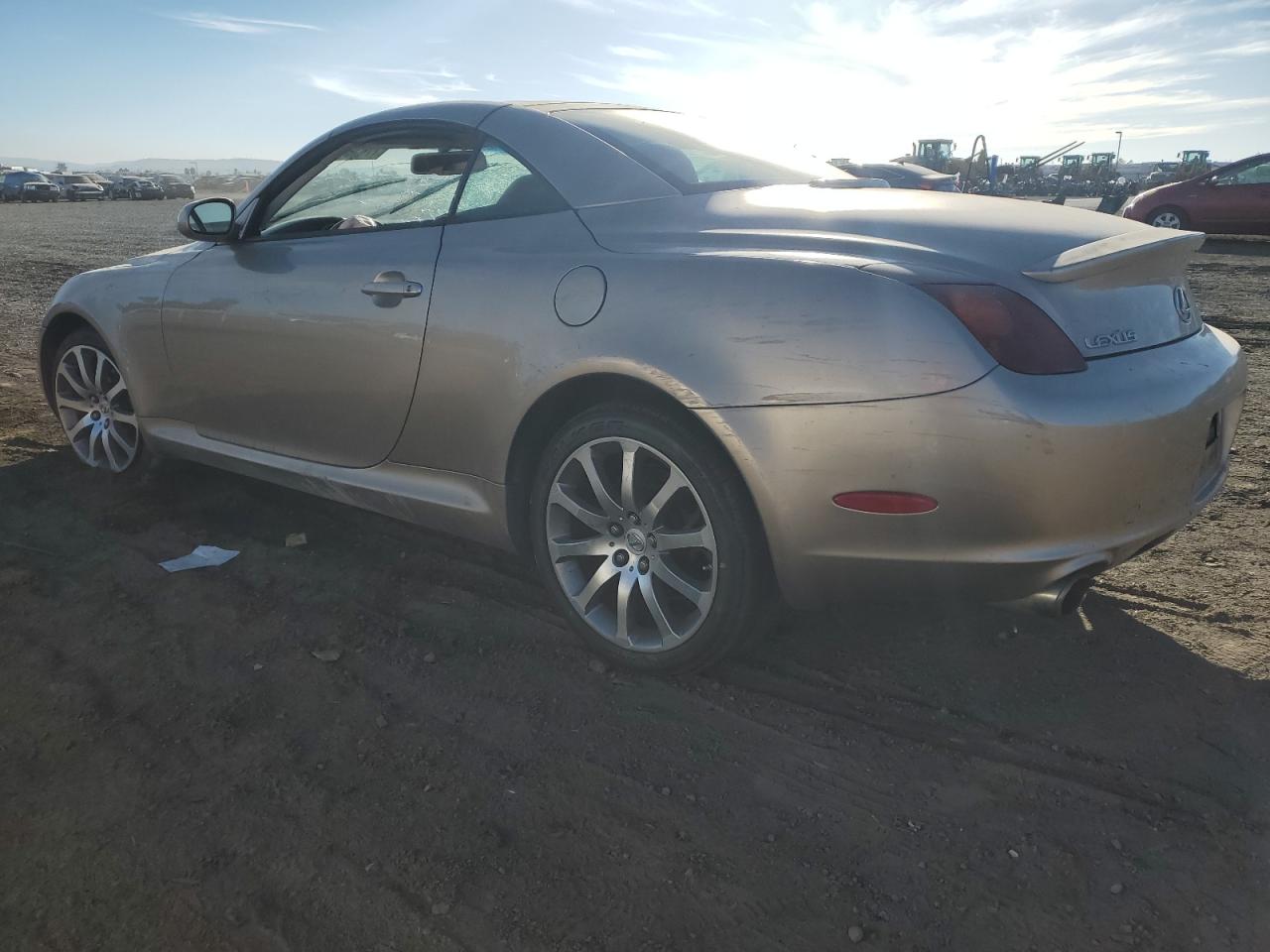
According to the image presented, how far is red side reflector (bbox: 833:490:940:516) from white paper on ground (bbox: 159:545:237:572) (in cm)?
245

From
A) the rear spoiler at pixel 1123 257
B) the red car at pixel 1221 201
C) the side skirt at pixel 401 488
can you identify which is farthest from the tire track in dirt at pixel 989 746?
the red car at pixel 1221 201

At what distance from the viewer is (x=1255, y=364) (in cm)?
624

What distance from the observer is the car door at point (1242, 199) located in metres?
15.2

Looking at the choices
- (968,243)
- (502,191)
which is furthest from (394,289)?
(968,243)

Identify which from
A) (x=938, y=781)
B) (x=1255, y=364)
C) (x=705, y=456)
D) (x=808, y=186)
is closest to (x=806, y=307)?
(x=705, y=456)

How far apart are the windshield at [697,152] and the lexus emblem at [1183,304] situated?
116 cm

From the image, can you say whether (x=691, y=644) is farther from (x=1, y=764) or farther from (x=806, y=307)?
(x=1, y=764)

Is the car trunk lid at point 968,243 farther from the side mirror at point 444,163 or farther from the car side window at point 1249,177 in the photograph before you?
the car side window at point 1249,177

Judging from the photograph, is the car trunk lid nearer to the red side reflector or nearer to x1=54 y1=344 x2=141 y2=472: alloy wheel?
the red side reflector

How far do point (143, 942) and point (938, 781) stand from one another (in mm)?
1702

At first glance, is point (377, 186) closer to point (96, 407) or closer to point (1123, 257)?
point (96, 407)

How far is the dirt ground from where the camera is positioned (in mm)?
1885

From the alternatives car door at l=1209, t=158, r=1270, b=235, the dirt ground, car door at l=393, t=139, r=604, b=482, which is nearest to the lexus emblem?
the dirt ground

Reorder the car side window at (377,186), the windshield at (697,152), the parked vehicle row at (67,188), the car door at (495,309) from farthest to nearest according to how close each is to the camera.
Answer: the parked vehicle row at (67,188) → the car side window at (377,186) → the windshield at (697,152) → the car door at (495,309)
